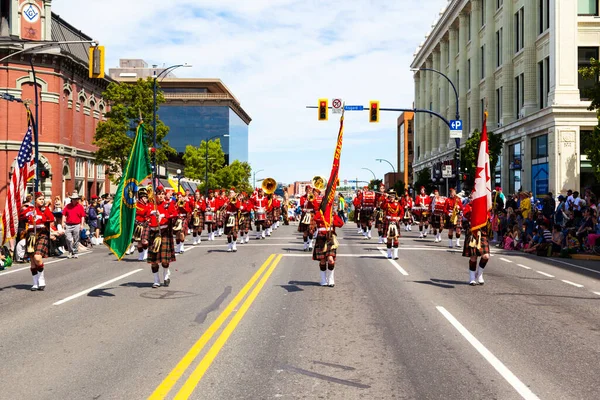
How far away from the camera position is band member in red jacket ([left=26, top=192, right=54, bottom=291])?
1203 centimetres

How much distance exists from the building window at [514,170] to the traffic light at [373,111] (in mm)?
12239

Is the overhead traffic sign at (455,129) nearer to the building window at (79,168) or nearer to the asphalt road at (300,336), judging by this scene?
the asphalt road at (300,336)

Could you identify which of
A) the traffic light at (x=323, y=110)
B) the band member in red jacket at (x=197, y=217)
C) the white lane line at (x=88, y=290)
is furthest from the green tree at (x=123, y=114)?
the white lane line at (x=88, y=290)

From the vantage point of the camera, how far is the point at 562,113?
32688 millimetres

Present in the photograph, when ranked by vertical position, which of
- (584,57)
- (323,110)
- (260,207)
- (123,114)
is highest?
(584,57)

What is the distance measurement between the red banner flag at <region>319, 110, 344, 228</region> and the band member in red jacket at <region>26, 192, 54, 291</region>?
218 inches

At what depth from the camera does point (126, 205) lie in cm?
1159

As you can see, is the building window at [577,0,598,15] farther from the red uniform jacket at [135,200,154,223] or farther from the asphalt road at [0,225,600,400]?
the red uniform jacket at [135,200,154,223]

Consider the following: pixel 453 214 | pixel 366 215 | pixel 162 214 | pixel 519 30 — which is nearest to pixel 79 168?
pixel 366 215

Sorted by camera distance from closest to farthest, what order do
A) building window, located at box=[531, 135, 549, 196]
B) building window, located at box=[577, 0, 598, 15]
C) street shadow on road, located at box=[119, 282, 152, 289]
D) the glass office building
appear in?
1. street shadow on road, located at box=[119, 282, 152, 289]
2. building window, located at box=[577, 0, 598, 15]
3. building window, located at box=[531, 135, 549, 196]
4. the glass office building

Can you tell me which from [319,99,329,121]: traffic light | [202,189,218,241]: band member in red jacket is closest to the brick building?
[202,189,218,241]: band member in red jacket

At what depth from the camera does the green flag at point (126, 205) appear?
11.4m

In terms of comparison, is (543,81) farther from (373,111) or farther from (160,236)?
(160,236)

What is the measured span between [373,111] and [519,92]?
15305mm
